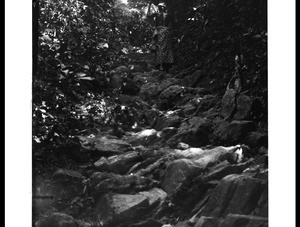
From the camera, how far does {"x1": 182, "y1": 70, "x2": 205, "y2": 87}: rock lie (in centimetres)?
396

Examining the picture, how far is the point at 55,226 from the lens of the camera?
3.52 meters

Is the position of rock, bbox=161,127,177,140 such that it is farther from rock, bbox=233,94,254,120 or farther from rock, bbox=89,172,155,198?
rock, bbox=233,94,254,120

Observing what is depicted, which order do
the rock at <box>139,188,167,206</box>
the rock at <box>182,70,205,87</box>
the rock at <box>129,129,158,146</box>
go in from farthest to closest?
the rock at <box>182,70,205,87</box> → the rock at <box>129,129,158,146</box> → the rock at <box>139,188,167,206</box>

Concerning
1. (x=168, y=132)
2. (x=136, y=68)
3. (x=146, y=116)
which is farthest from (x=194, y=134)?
(x=136, y=68)

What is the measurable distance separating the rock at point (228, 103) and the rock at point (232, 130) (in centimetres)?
7

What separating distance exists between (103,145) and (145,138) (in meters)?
0.36

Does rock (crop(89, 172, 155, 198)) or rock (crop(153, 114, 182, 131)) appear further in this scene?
rock (crop(153, 114, 182, 131))

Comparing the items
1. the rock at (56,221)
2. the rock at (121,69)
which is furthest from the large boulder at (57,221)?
the rock at (121,69)

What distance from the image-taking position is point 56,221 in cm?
353

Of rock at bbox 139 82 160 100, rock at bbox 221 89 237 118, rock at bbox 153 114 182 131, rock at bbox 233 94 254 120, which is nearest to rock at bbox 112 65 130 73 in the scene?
rock at bbox 139 82 160 100

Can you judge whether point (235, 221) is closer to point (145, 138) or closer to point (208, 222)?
point (208, 222)

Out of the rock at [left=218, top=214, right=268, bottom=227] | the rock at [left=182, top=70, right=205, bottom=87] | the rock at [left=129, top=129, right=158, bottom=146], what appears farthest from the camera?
the rock at [left=182, top=70, right=205, bottom=87]
